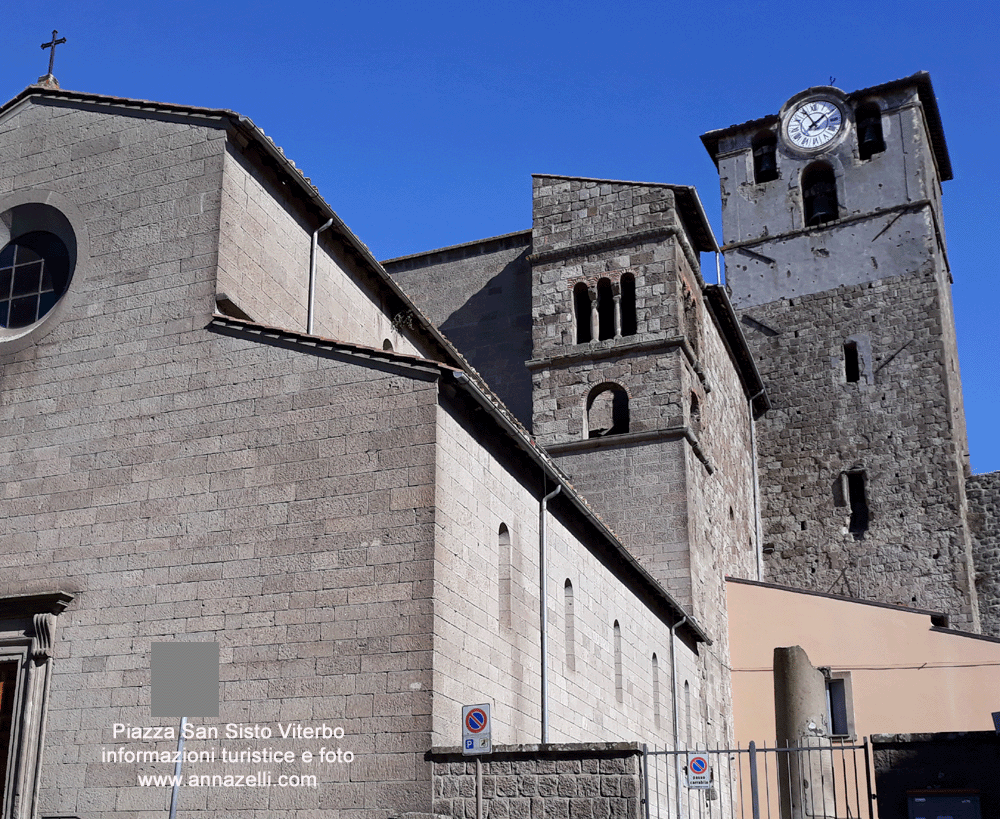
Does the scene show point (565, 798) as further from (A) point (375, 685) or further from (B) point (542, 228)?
(B) point (542, 228)

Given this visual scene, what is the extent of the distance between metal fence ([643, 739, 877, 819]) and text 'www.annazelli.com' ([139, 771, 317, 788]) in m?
3.51

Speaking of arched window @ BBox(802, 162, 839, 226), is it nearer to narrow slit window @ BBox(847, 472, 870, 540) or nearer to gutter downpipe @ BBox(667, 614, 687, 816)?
narrow slit window @ BBox(847, 472, 870, 540)

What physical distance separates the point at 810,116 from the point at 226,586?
2825cm

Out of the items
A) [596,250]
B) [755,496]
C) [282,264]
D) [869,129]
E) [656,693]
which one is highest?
[869,129]

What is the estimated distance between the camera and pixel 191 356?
48.5 ft

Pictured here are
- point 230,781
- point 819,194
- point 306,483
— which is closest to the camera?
point 230,781

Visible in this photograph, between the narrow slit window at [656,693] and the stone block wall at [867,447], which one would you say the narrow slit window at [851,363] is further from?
the narrow slit window at [656,693]

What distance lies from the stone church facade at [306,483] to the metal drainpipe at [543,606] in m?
0.06

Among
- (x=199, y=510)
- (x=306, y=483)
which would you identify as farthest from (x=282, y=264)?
(x=306, y=483)

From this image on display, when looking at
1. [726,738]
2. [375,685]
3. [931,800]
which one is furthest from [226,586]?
[726,738]

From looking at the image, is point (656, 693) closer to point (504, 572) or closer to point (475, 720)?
point (504, 572)

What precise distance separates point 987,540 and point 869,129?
12.4m

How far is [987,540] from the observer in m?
31.6

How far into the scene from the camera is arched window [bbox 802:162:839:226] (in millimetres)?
35656
